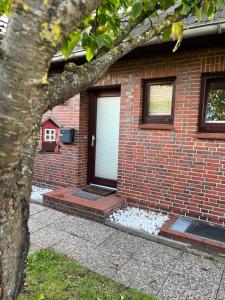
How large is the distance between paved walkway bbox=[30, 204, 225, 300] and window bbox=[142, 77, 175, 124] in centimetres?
212

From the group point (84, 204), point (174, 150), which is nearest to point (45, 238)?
point (84, 204)

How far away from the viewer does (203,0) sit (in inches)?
89.0

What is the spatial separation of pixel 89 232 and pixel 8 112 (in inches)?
125

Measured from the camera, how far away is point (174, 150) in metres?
4.28

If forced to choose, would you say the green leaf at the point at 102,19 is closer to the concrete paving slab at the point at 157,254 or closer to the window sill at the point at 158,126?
the window sill at the point at 158,126

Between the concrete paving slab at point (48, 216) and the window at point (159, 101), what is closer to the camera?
the concrete paving slab at point (48, 216)

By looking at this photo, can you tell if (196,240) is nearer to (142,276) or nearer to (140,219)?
(142,276)

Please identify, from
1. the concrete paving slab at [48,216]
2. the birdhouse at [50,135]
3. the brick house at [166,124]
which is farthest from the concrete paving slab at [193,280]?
the birdhouse at [50,135]

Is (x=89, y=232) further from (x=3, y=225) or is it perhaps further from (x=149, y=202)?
(x=3, y=225)

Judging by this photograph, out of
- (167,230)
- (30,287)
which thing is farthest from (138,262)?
(30,287)

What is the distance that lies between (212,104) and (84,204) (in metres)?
2.73

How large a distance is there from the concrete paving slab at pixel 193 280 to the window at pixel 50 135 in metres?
2.64

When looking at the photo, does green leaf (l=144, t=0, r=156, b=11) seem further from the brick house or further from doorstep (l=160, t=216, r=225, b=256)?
doorstep (l=160, t=216, r=225, b=256)

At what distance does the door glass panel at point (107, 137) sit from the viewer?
5391 millimetres
